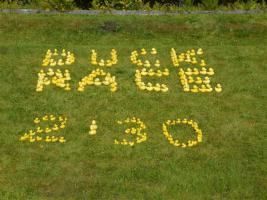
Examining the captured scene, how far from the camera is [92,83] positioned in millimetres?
12633

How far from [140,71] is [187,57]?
1.58 m

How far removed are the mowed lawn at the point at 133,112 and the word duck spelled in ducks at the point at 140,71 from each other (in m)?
0.18

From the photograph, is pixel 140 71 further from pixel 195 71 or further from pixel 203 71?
pixel 203 71

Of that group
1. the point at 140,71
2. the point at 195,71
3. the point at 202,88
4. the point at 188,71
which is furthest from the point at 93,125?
the point at 195,71

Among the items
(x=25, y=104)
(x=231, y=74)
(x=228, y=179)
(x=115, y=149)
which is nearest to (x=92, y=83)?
(x=25, y=104)

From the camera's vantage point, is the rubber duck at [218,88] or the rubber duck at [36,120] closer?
the rubber duck at [36,120]

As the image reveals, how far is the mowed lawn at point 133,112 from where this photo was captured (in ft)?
31.3

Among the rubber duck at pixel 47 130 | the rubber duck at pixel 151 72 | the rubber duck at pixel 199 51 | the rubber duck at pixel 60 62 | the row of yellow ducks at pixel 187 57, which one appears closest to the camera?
the rubber duck at pixel 47 130

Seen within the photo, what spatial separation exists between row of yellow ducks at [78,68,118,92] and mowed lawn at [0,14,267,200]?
17 centimetres

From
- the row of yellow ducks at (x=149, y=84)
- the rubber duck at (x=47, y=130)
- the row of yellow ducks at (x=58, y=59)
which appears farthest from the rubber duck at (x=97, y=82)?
the rubber duck at (x=47, y=130)

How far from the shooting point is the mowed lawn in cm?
954

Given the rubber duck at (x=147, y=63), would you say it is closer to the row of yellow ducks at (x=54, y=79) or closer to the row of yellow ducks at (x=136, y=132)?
the row of yellow ducks at (x=54, y=79)

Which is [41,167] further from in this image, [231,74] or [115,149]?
[231,74]

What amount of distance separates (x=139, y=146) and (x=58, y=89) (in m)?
3.13
